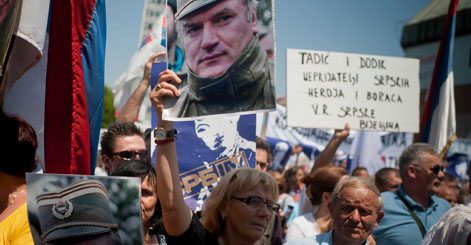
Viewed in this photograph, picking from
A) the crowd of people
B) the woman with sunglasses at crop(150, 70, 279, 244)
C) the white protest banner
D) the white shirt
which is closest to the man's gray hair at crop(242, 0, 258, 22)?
the woman with sunglasses at crop(150, 70, 279, 244)

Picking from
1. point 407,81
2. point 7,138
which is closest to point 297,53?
point 407,81

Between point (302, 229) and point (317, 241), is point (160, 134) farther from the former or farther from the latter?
point (302, 229)

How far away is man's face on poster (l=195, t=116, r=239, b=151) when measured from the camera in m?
3.36

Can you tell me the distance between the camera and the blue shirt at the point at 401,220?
394 centimetres

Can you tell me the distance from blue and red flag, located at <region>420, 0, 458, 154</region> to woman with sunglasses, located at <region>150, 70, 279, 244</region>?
3.74m

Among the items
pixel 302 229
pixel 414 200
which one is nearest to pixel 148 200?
pixel 302 229

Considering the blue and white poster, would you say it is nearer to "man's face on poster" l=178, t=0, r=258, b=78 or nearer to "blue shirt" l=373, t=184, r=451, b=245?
"man's face on poster" l=178, t=0, r=258, b=78

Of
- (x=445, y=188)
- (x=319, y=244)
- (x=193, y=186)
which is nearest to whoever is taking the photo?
(x=319, y=244)

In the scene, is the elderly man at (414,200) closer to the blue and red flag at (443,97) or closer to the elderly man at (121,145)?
the blue and red flag at (443,97)

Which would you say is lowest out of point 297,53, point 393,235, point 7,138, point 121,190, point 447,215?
point 393,235

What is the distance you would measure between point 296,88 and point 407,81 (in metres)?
1.37

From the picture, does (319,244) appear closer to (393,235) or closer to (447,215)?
(447,215)

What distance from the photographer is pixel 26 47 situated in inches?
94.4

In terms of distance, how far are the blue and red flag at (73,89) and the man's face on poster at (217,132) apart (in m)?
0.98
